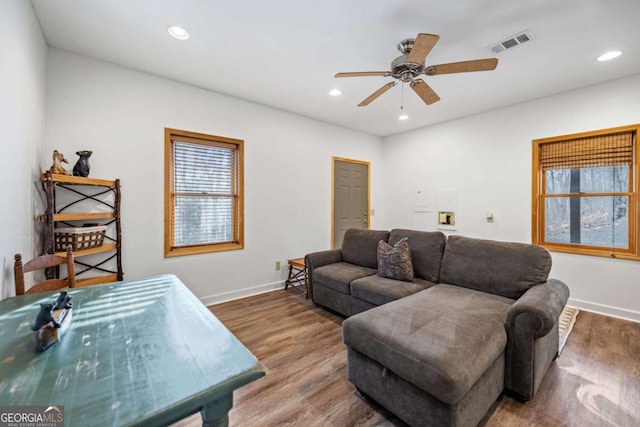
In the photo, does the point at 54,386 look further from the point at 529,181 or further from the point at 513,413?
the point at 529,181

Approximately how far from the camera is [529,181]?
A: 369 centimetres

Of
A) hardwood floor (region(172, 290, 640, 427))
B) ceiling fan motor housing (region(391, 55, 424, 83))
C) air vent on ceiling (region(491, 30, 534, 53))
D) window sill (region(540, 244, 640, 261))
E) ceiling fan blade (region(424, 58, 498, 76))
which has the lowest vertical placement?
hardwood floor (region(172, 290, 640, 427))

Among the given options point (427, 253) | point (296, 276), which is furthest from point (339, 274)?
point (296, 276)

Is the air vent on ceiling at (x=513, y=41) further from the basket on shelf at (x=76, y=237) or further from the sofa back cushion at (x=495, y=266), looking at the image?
the basket on shelf at (x=76, y=237)

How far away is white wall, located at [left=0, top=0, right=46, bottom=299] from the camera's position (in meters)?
1.54

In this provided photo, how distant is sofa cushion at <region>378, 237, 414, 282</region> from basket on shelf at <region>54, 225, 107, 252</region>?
9.17 ft

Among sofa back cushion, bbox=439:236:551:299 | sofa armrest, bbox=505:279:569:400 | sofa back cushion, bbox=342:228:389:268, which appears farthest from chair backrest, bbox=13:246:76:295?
sofa back cushion, bbox=439:236:551:299

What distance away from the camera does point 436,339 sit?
59.6 inches

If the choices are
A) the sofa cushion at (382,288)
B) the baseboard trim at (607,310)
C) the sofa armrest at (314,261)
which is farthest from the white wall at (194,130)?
the baseboard trim at (607,310)

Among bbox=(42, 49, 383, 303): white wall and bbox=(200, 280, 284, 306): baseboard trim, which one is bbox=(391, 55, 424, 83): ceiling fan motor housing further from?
bbox=(200, 280, 284, 306): baseboard trim

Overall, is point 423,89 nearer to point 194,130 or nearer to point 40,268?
point 194,130

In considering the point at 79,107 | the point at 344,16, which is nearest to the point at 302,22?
the point at 344,16

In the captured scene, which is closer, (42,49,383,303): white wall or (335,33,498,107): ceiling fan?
(335,33,498,107): ceiling fan

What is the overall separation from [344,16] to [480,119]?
3.13 m
